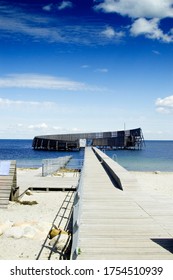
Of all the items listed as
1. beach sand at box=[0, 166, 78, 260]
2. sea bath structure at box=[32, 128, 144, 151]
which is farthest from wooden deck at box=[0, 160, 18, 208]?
sea bath structure at box=[32, 128, 144, 151]

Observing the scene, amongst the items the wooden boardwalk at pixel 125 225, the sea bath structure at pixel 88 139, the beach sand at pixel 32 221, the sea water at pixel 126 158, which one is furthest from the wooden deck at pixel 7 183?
the sea bath structure at pixel 88 139

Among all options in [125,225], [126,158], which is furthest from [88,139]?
[125,225]

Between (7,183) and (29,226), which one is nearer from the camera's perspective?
(29,226)

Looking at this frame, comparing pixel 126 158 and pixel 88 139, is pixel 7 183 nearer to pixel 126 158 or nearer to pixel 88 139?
pixel 126 158

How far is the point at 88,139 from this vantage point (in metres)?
84.1

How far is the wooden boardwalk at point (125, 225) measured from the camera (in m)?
6.29

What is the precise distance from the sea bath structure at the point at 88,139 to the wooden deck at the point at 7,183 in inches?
2518

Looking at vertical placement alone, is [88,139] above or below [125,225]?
above

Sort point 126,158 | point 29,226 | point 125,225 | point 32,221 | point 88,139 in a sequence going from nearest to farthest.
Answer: point 125,225, point 29,226, point 32,221, point 126,158, point 88,139

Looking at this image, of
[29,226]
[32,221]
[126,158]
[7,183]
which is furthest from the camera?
[126,158]

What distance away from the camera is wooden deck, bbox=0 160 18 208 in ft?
46.7

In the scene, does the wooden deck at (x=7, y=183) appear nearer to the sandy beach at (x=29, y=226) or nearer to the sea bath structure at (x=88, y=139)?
the sandy beach at (x=29, y=226)

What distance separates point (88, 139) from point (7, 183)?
69.6 metres

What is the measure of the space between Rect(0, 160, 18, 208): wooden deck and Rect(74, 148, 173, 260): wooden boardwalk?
146 inches
